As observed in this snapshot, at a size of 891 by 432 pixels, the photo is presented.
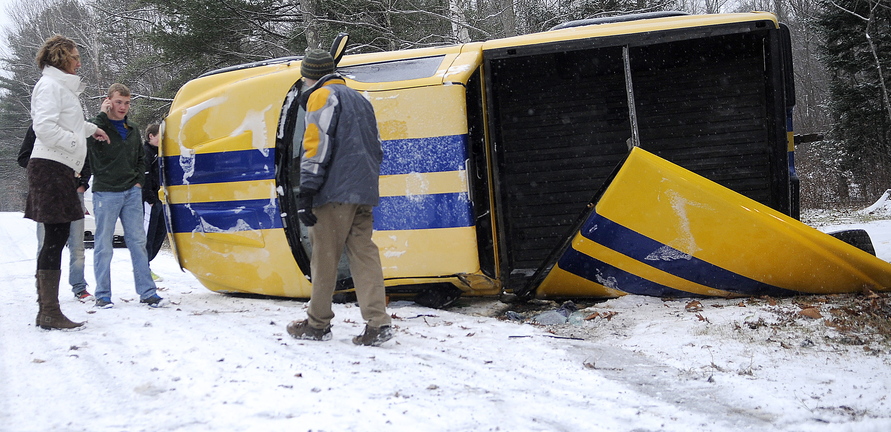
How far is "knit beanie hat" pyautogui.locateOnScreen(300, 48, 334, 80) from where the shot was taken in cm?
350

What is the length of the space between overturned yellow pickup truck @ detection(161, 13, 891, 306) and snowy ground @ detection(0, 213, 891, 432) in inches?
14.4

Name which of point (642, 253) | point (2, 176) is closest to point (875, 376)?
point (642, 253)

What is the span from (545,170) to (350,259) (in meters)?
2.61

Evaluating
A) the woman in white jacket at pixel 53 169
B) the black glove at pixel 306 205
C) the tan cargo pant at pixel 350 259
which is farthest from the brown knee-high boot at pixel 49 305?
the black glove at pixel 306 205

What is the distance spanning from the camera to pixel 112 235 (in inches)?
189

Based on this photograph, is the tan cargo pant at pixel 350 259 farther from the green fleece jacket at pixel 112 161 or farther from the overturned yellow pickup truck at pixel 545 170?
the green fleece jacket at pixel 112 161

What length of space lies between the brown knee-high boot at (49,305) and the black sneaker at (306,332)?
1.38 metres

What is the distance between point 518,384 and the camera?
113 inches

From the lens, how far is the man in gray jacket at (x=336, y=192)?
11.0ft

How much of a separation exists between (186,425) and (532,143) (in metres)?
4.02

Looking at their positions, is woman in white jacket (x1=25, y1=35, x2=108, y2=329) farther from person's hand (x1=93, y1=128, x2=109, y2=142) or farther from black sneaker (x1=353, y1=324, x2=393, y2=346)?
black sneaker (x1=353, y1=324, x2=393, y2=346)

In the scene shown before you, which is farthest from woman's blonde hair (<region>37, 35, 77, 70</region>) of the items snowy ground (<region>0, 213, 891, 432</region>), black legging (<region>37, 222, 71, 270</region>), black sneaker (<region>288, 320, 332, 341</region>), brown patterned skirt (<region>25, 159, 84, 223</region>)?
black sneaker (<region>288, 320, 332, 341</region>)

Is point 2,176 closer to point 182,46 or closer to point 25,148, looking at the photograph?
point 182,46

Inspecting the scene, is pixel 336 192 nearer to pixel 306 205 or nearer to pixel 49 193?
pixel 306 205
